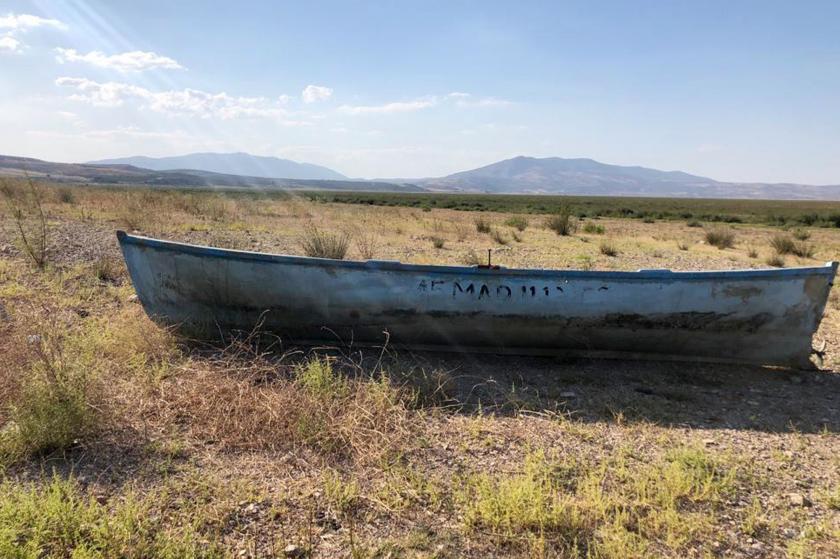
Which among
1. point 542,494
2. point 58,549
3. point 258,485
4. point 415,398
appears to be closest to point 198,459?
point 258,485

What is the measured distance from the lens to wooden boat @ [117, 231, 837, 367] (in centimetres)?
485

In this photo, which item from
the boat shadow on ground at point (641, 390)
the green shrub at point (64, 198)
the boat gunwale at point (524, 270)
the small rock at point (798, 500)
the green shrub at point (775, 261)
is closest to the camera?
the small rock at point (798, 500)

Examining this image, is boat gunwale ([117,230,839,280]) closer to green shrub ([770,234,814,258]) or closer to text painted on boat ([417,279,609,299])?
text painted on boat ([417,279,609,299])

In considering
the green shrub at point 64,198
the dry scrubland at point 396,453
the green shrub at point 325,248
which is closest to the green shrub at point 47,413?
the dry scrubland at point 396,453

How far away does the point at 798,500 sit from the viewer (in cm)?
292

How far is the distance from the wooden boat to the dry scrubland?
228 mm

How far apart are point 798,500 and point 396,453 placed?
2.29 meters

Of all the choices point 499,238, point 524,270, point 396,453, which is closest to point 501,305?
point 524,270

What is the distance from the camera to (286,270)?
16.5ft

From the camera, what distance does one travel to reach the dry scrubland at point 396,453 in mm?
2492

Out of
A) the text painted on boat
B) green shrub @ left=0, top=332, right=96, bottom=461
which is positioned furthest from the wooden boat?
green shrub @ left=0, top=332, right=96, bottom=461

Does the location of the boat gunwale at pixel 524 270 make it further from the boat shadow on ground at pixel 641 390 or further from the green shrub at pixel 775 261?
the green shrub at pixel 775 261

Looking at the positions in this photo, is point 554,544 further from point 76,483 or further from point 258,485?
point 76,483

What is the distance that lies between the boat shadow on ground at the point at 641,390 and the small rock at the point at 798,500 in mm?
891
